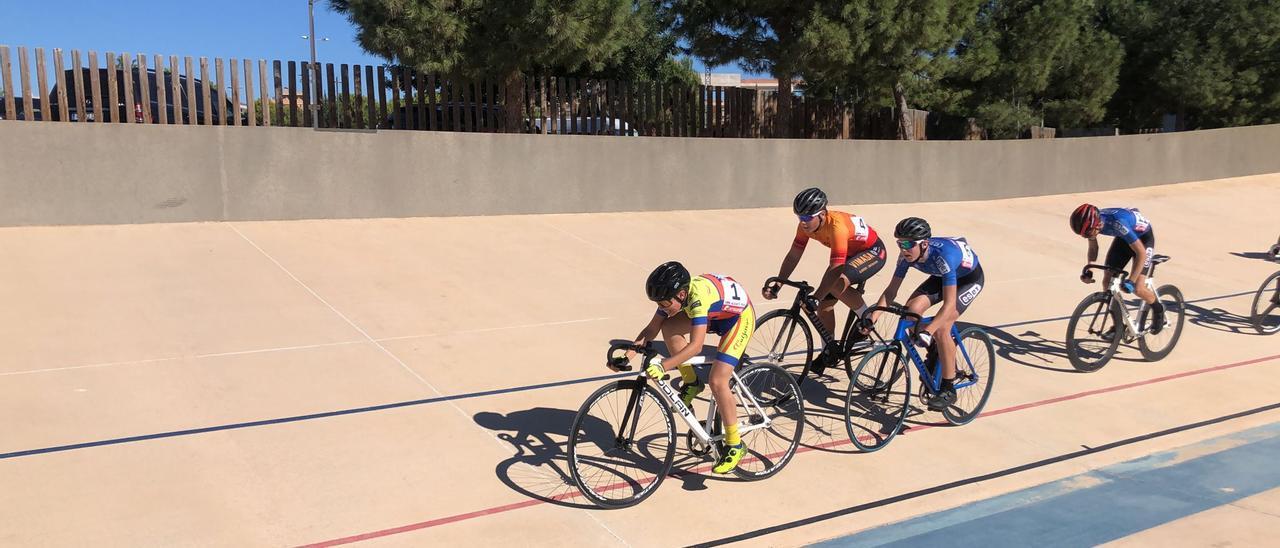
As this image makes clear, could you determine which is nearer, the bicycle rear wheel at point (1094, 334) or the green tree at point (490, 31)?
the bicycle rear wheel at point (1094, 334)

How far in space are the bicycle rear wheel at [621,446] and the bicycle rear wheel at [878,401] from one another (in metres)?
1.32

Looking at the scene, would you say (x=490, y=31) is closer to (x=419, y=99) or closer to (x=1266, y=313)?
(x=419, y=99)

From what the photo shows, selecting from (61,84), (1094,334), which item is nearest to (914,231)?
(1094,334)

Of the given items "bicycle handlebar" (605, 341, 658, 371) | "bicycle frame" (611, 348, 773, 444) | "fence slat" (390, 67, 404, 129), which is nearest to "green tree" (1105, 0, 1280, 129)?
"fence slat" (390, 67, 404, 129)

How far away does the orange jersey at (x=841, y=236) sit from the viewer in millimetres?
6723

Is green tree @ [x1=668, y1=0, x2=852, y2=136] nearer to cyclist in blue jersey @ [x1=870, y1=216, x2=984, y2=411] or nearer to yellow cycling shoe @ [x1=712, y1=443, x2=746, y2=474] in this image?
cyclist in blue jersey @ [x1=870, y1=216, x2=984, y2=411]

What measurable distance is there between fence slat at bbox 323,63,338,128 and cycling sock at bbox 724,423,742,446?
811 cm

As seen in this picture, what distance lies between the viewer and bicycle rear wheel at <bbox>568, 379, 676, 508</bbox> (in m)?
4.91

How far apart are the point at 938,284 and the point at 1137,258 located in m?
2.59

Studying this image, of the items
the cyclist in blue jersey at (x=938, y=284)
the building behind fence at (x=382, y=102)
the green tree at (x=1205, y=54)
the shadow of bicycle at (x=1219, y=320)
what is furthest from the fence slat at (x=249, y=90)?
the green tree at (x=1205, y=54)

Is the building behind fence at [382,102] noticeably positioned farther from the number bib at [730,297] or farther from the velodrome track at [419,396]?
the number bib at [730,297]

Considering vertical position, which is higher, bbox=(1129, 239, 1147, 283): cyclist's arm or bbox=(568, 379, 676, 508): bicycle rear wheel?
bbox=(1129, 239, 1147, 283): cyclist's arm

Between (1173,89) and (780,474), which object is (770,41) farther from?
(1173,89)

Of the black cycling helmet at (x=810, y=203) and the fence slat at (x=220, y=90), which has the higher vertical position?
Answer: the fence slat at (x=220, y=90)
